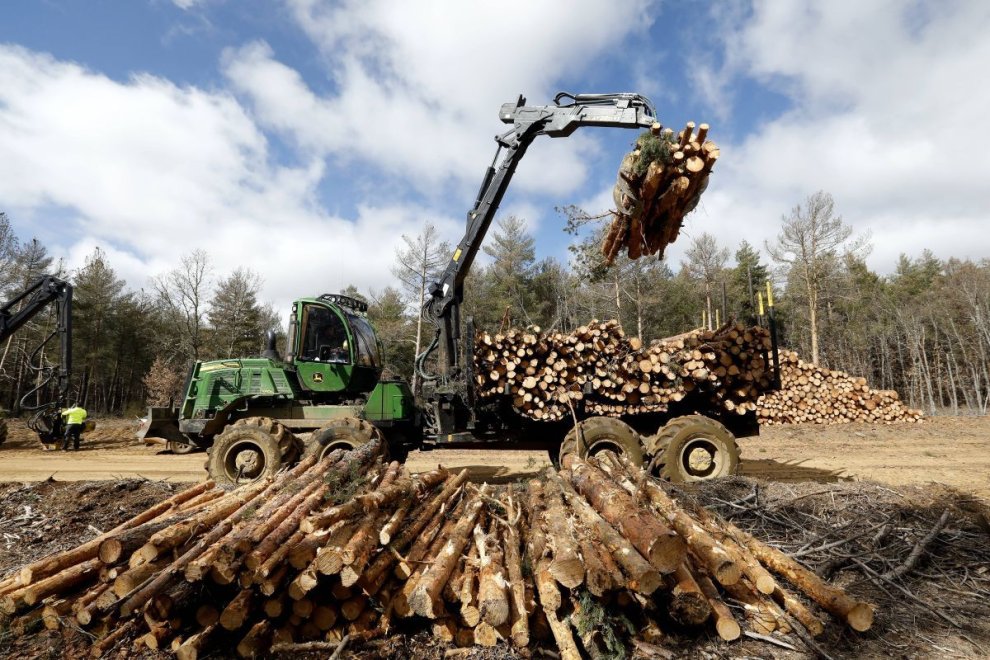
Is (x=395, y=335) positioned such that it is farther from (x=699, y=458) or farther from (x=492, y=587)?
(x=492, y=587)

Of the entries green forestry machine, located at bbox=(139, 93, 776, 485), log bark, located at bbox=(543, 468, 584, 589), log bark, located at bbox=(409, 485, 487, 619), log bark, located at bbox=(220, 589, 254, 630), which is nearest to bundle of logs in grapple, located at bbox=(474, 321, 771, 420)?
green forestry machine, located at bbox=(139, 93, 776, 485)

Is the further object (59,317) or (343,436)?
(59,317)

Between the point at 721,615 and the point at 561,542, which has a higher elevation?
the point at 561,542

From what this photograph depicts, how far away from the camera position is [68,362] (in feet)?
47.8

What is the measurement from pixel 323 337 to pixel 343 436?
1962 mm

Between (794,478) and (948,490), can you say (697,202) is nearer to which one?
(948,490)

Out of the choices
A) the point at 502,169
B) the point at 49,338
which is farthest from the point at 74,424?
the point at 502,169

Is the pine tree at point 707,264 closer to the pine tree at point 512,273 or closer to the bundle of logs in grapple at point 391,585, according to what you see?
the pine tree at point 512,273

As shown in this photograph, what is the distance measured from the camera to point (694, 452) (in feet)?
23.8

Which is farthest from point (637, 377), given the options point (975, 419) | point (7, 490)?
point (975, 419)

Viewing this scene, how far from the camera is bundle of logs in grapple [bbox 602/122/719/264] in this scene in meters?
5.99

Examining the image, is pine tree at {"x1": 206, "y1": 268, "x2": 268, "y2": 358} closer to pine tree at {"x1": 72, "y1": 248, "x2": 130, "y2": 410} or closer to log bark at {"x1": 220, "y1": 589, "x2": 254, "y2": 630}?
pine tree at {"x1": 72, "y1": 248, "x2": 130, "y2": 410}

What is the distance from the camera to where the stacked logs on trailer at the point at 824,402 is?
55.9ft

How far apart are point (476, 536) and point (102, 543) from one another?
2622mm
